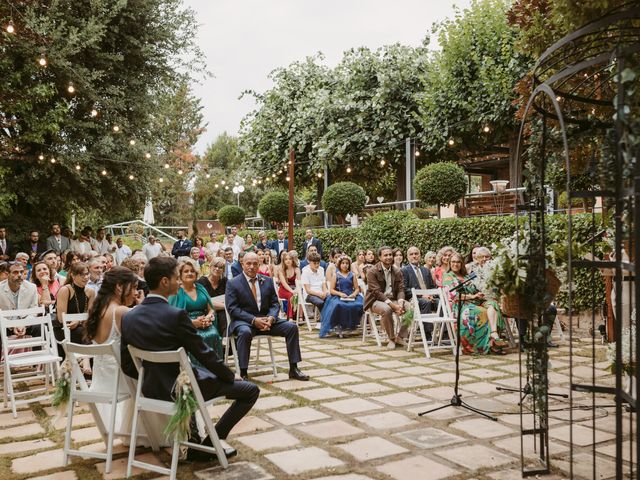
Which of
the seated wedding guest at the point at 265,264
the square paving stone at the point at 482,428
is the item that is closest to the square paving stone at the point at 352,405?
the square paving stone at the point at 482,428

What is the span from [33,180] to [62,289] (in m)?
9.27

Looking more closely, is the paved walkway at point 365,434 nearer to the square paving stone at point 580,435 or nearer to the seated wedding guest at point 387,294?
the square paving stone at point 580,435

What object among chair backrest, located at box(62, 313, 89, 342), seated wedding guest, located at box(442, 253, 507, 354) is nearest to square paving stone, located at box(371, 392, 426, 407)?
seated wedding guest, located at box(442, 253, 507, 354)

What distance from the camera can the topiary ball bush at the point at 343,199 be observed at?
62.6 ft

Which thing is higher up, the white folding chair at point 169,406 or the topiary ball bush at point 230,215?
the topiary ball bush at point 230,215

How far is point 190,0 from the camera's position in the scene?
55.3ft

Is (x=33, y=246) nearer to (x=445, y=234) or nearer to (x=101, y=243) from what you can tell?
(x=101, y=243)

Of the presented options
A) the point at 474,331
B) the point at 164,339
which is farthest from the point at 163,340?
the point at 474,331

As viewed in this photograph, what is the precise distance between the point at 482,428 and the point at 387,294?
441 cm

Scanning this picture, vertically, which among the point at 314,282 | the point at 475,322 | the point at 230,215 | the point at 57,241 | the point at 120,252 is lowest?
the point at 475,322

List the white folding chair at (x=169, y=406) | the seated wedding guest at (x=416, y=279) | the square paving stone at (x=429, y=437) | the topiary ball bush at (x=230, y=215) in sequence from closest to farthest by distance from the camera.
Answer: the white folding chair at (x=169, y=406) < the square paving stone at (x=429, y=437) < the seated wedding guest at (x=416, y=279) < the topiary ball bush at (x=230, y=215)

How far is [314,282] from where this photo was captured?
10469 millimetres

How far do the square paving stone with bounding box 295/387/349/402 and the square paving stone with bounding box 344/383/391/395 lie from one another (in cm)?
18

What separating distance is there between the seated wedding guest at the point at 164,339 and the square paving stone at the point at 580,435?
99.0 inches
